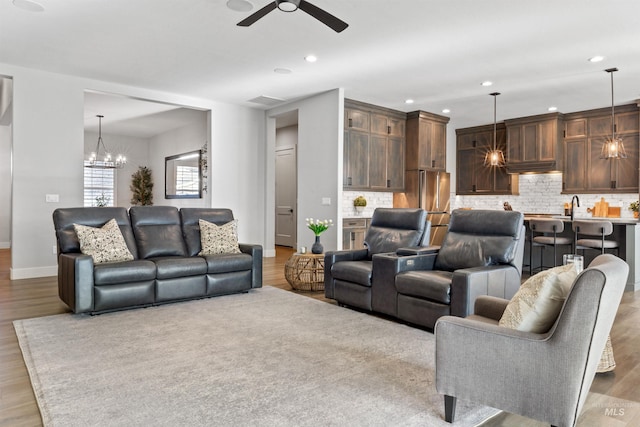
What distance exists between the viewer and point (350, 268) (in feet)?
13.7

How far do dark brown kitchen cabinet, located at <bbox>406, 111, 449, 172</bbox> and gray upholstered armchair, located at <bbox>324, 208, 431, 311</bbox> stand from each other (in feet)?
10.8

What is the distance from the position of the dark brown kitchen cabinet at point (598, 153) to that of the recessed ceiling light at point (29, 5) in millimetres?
8133

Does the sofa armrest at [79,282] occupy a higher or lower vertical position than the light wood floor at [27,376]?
higher

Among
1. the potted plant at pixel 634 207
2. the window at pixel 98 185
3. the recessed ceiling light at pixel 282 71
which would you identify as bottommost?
the potted plant at pixel 634 207

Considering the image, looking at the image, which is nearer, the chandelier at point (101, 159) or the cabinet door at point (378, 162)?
the cabinet door at point (378, 162)

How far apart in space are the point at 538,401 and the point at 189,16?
13.3 feet

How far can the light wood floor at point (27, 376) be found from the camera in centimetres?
209

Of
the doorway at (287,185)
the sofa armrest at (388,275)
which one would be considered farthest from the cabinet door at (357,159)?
the sofa armrest at (388,275)

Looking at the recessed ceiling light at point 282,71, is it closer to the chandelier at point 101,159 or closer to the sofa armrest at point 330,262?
the sofa armrest at point 330,262

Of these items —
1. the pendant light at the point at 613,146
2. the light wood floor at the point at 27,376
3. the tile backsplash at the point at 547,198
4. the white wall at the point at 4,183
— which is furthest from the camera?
the white wall at the point at 4,183

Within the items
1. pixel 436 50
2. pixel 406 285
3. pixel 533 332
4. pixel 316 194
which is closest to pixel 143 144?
pixel 316 194

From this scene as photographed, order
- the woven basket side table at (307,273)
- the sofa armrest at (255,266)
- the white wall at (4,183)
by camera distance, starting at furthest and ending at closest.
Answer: the white wall at (4,183) < the woven basket side table at (307,273) < the sofa armrest at (255,266)

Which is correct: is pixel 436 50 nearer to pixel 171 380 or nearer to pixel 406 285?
pixel 406 285

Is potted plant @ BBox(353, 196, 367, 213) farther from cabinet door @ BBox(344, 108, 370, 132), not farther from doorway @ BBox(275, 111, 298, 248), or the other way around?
doorway @ BBox(275, 111, 298, 248)
